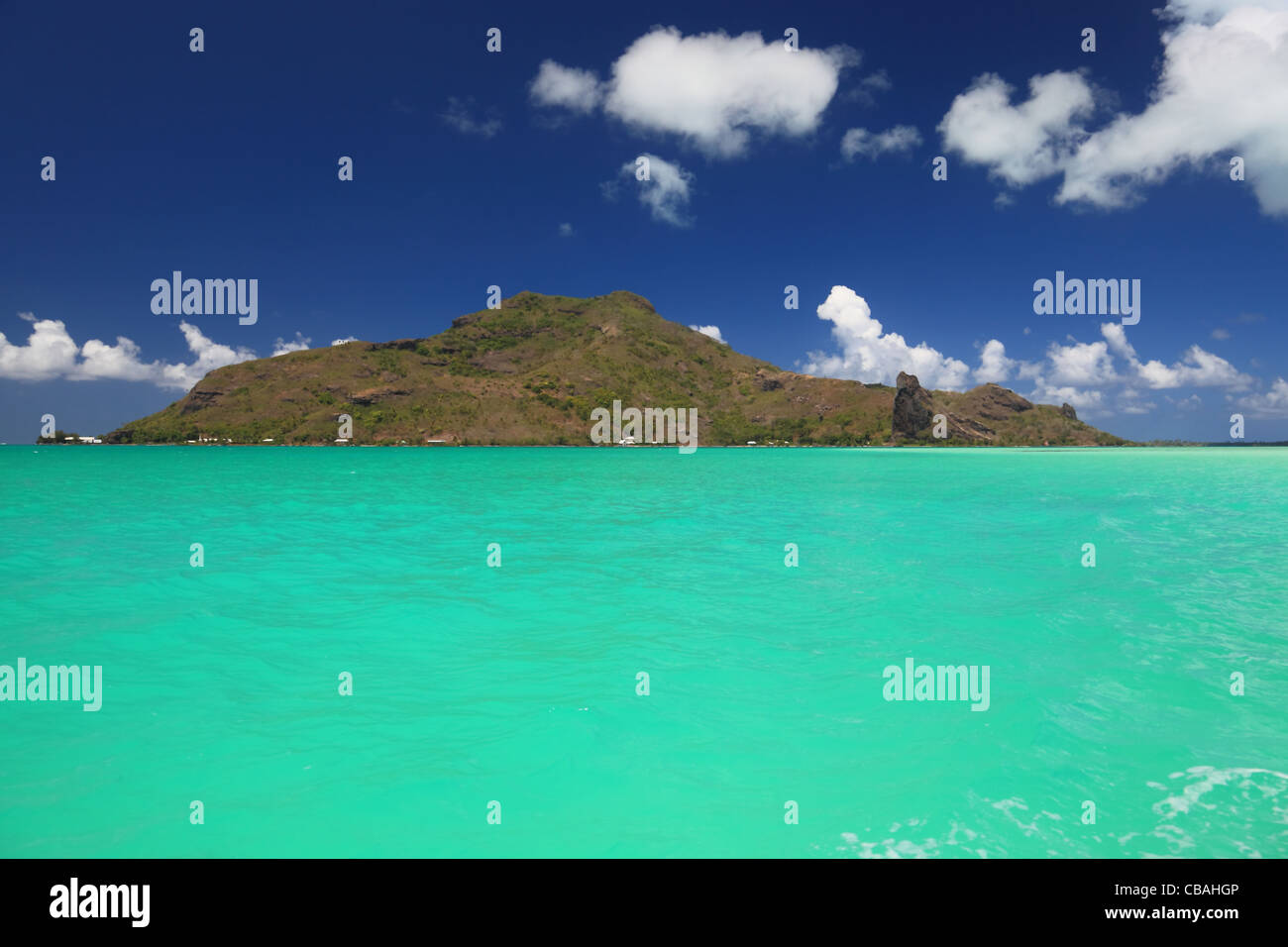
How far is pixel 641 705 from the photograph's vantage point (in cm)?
957

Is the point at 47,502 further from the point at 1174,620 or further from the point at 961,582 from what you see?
the point at 1174,620

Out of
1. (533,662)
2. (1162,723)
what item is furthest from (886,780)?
(533,662)

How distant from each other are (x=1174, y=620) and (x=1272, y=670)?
11.3ft

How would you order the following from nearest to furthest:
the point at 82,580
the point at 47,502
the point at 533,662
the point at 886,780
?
the point at 886,780
the point at 533,662
the point at 82,580
the point at 47,502

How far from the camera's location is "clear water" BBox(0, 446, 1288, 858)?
6.51 m

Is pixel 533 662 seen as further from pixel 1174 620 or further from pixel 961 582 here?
pixel 1174 620

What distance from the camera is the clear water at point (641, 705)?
6.51 m

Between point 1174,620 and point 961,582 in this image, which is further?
point 961,582

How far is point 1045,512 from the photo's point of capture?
36656mm

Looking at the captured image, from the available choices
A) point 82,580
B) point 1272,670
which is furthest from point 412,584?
point 1272,670

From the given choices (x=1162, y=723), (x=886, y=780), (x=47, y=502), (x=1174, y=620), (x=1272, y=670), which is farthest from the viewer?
(x=47, y=502)
